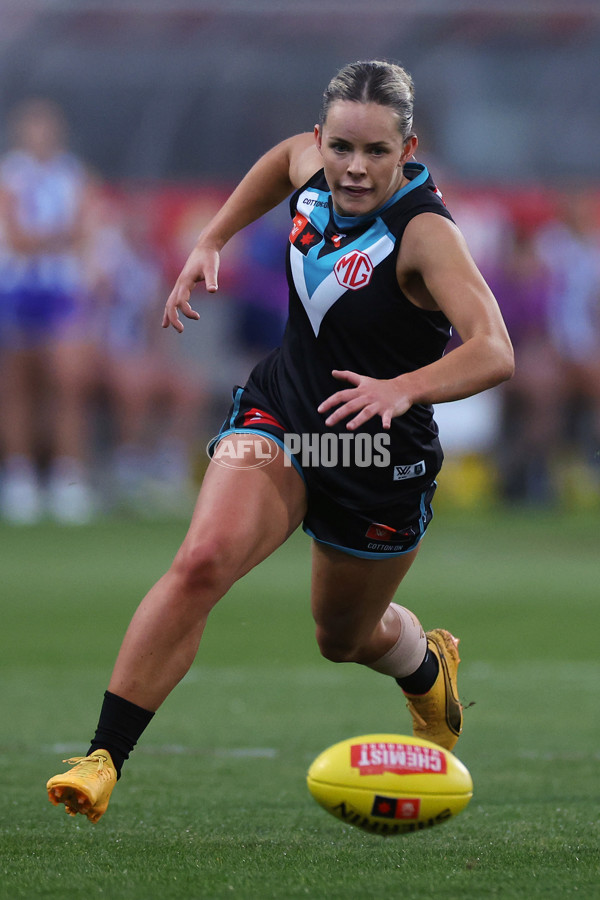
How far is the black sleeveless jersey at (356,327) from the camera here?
4.55 meters

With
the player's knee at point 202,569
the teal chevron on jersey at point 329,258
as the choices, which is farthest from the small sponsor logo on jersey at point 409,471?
the player's knee at point 202,569

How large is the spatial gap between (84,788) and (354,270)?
1755 mm

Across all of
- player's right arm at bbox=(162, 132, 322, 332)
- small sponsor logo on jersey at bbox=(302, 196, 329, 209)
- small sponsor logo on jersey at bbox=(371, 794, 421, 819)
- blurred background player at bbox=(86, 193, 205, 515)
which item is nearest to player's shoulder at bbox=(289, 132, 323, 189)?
player's right arm at bbox=(162, 132, 322, 332)

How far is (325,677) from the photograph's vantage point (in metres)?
8.29

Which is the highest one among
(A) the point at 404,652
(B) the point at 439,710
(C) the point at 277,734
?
(A) the point at 404,652

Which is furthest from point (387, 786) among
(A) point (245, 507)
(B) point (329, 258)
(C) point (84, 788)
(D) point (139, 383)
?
(D) point (139, 383)

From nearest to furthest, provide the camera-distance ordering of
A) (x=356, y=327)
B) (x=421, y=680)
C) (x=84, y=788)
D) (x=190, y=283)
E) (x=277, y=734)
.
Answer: (x=84, y=788)
(x=356, y=327)
(x=190, y=283)
(x=421, y=680)
(x=277, y=734)

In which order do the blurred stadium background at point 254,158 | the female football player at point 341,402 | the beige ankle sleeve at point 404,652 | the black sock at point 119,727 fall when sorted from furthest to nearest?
the blurred stadium background at point 254,158
the beige ankle sleeve at point 404,652
the black sock at point 119,727
the female football player at point 341,402

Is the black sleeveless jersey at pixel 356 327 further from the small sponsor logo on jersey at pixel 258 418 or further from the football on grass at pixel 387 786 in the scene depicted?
the football on grass at pixel 387 786

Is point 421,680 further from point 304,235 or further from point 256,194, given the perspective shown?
point 256,194

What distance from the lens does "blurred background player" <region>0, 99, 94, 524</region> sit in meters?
14.6

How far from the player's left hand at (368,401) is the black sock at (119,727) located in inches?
43.1

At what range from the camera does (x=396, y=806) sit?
393 centimetres

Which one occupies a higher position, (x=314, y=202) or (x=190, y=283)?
(x=314, y=202)
